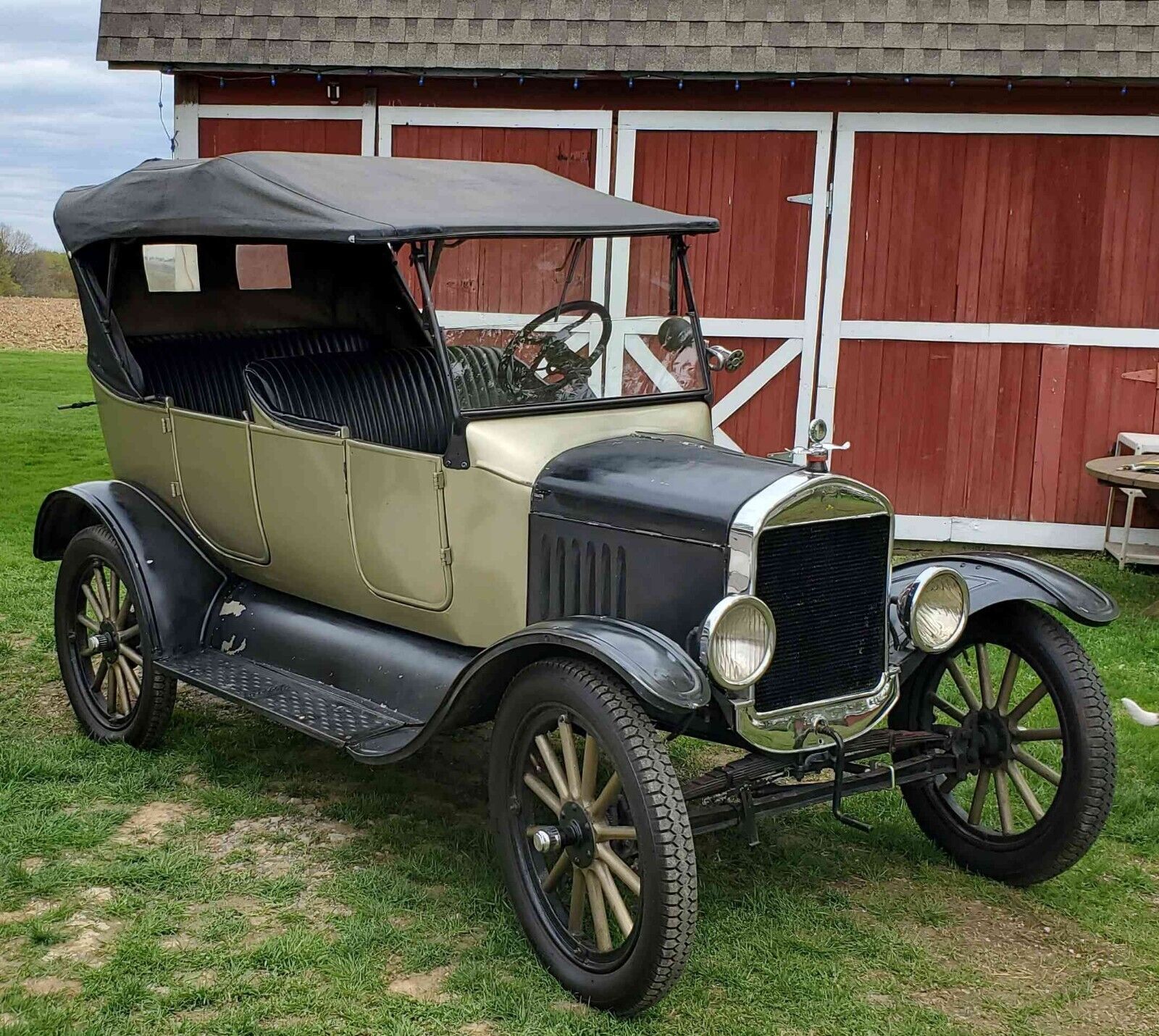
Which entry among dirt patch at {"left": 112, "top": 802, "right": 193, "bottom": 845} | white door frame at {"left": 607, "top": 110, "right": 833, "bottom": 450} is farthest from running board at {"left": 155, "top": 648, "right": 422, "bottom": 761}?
white door frame at {"left": 607, "top": 110, "right": 833, "bottom": 450}

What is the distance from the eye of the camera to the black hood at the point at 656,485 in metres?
3.60

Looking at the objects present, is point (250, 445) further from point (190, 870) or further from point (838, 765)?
point (838, 765)

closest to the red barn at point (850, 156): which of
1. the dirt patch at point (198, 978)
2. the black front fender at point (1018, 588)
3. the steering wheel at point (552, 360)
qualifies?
the steering wheel at point (552, 360)

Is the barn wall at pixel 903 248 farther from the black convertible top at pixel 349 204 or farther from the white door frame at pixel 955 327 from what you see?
the black convertible top at pixel 349 204

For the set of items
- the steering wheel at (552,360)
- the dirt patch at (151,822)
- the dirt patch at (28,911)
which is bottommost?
the dirt patch at (28,911)

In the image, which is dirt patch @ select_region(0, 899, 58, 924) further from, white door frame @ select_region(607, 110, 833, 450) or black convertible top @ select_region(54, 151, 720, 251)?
white door frame @ select_region(607, 110, 833, 450)

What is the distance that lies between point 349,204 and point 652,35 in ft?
16.0

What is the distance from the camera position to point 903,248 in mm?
8703

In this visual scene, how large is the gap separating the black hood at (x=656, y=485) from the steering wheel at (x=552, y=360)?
27 cm

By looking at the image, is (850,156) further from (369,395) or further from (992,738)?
(992,738)

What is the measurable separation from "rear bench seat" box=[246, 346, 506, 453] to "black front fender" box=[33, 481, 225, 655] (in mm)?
670

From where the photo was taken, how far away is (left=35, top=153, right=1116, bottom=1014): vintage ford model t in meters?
3.49

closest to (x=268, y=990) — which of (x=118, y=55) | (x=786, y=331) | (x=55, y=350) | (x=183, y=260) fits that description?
(x=183, y=260)

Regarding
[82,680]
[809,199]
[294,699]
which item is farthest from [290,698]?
[809,199]
